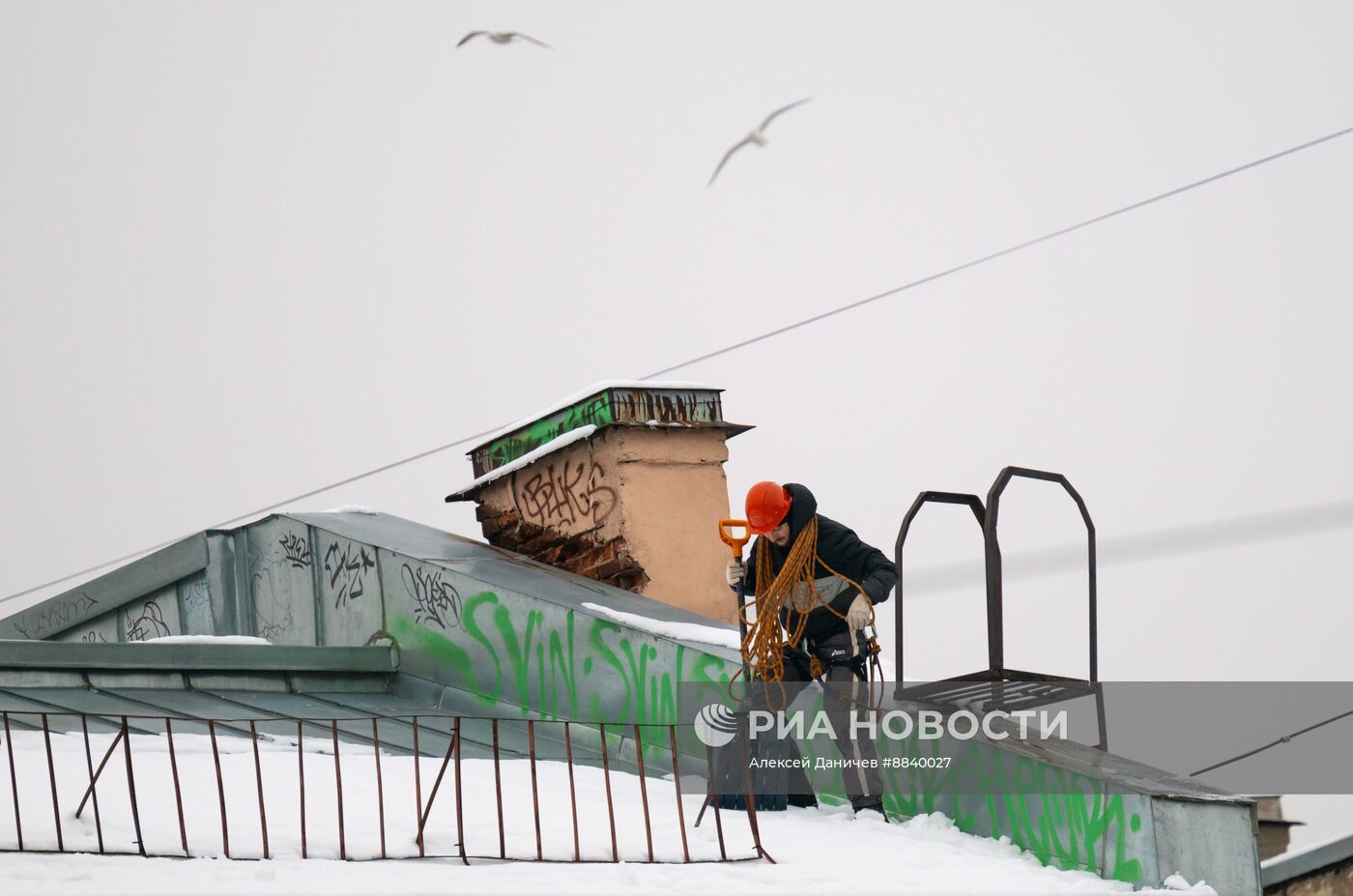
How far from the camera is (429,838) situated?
20.5 ft

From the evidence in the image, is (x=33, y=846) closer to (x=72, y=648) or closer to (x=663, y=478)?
(x=72, y=648)

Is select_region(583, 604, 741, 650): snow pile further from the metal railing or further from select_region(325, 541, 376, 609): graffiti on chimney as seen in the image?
select_region(325, 541, 376, 609): graffiti on chimney

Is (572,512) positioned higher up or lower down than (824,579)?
higher up

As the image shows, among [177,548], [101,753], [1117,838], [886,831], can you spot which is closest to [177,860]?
[101,753]

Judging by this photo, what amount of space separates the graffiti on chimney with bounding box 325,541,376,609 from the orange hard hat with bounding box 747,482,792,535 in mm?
3659

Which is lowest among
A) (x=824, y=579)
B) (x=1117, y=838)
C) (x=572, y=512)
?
(x=1117, y=838)

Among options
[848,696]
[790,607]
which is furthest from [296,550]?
[848,696]

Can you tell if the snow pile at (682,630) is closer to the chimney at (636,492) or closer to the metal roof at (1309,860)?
the chimney at (636,492)

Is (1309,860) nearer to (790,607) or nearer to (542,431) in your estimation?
(790,607)

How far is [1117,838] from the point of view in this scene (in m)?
6.46

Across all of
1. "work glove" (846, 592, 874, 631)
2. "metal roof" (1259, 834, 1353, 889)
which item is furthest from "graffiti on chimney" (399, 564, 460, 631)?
"metal roof" (1259, 834, 1353, 889)

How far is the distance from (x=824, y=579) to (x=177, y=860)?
10.1 ft

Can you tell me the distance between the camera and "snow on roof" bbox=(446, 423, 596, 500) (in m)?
10.8

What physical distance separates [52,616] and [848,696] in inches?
324
